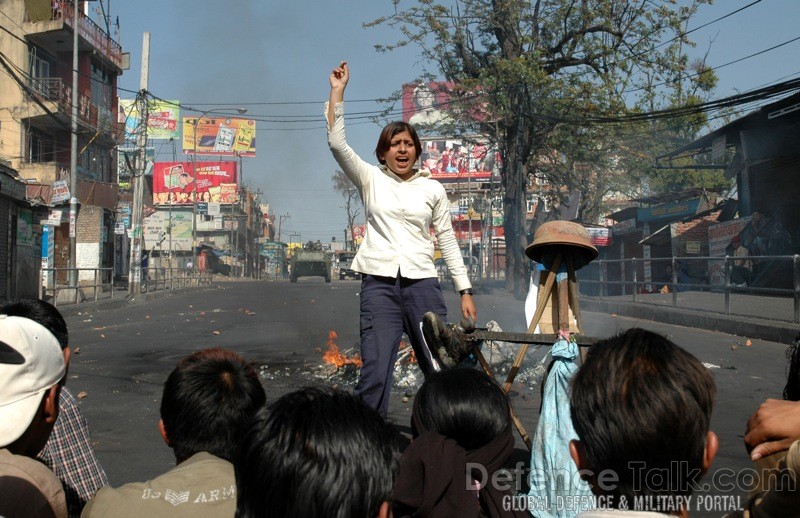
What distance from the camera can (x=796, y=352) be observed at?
1949 mm

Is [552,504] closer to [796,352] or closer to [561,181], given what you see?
[796,352]

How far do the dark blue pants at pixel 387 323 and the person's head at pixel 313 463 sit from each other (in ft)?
8.78

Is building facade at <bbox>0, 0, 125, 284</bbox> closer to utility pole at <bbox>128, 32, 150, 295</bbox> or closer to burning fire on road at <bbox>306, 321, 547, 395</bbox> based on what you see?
utility pole at <bbox>128, 32, 150, 295</bbox>

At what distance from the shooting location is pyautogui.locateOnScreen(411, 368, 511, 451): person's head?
108 inches

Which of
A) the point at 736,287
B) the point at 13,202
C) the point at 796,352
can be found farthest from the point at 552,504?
the point at 13,202

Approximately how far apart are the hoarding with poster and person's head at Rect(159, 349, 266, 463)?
75.1 m

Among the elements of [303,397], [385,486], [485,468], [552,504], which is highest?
[303,397]

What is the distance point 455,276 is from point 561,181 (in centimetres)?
2765

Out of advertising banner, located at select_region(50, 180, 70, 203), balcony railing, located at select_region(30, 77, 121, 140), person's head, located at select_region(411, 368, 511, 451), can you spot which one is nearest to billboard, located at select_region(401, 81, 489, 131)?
advertising banner, located at select_region(50, 180, 70, 203)

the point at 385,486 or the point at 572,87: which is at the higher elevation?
the point at 572,87

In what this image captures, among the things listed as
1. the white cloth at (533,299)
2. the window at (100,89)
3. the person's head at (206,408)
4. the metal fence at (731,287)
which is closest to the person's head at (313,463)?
the person's head at (206,408)

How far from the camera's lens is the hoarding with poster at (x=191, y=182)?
7500 cm

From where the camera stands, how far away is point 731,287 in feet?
44.8

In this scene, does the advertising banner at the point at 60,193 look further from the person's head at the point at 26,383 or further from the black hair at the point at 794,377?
the black hair at the point at 794,377
